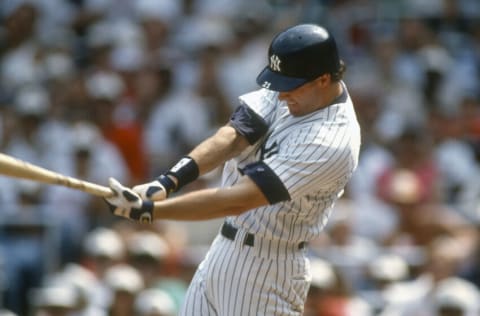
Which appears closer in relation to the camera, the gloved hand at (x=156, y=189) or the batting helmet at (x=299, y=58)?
the gloved hand at (x=156, y=189)

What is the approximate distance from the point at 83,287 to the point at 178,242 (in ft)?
2.89

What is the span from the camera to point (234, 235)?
5254 millimetres

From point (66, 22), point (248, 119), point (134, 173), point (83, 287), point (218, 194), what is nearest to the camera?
point (218, 194)

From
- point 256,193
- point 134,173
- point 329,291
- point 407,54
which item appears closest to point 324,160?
point 256,193

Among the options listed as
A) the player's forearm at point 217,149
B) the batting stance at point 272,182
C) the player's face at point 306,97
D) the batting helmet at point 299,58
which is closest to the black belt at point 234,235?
the batting stance at point 272,182

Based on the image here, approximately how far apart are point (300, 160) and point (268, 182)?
17 cm

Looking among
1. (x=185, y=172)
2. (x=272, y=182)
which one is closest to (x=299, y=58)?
(x=272, y=182)

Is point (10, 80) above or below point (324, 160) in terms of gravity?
above

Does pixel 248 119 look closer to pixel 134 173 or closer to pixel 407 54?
pixel 134 173

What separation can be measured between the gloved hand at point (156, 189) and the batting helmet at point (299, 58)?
1.90 feet

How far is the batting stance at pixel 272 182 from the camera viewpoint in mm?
4824

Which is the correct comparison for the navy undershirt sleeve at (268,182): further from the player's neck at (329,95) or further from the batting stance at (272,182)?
the player's neck at (329,95)

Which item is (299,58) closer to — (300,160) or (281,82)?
(281,82)

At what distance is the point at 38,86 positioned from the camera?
35.0ft
